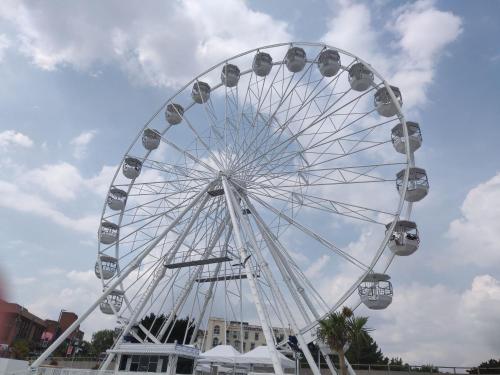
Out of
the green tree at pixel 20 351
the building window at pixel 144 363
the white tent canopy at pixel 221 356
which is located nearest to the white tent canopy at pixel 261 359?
the white tent canopy at pixel 221 356

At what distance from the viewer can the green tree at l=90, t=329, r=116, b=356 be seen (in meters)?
91.8

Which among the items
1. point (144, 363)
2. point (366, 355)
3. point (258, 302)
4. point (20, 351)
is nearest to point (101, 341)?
point (20, 351)

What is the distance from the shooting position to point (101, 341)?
3836 inches

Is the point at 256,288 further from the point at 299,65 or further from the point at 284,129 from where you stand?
the point at 299,65

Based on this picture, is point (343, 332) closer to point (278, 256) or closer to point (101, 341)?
point (278, 256)

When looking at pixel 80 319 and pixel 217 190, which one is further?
pixel 217 190

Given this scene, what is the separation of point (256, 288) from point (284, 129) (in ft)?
37.8

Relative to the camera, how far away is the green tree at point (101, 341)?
91812mm

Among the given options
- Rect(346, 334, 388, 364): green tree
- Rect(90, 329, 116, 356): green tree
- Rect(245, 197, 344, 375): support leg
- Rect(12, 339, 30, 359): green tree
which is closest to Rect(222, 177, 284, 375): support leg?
Rect(245, 197, 344, 375): support leg

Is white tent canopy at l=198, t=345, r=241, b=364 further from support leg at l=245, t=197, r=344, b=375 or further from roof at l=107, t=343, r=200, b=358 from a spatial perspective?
support leg at l=245, t=197, r=344, b=375

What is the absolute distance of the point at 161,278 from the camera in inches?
1142

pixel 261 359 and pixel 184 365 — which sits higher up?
pixel 261 359

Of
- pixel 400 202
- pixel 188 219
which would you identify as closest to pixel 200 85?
pixel 188 219

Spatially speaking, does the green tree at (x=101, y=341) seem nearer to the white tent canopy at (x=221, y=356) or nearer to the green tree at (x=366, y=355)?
the green tree at (x=366, y=355)
